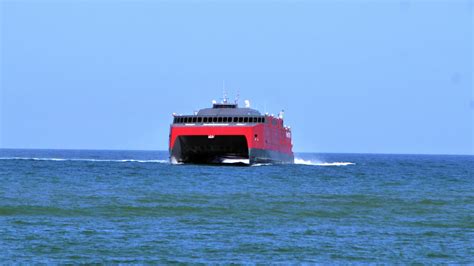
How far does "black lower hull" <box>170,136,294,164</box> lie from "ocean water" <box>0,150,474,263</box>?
2257cm

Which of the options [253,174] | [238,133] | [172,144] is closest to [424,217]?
[253,174]

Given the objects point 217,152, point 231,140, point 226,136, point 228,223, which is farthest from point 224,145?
point 228,223

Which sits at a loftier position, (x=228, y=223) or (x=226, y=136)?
(x=226, y=136)

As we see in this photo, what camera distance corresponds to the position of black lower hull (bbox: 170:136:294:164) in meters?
76.5

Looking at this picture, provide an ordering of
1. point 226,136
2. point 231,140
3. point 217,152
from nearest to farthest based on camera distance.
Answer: point 226,136
point 231,140
point 217,152

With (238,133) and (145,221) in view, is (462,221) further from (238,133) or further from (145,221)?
(238,133)

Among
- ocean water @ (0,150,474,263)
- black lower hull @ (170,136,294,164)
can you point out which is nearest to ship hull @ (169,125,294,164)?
black lower hull @ (170,136,294,164)

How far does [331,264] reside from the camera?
22375 mm

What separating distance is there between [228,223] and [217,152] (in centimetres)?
5073

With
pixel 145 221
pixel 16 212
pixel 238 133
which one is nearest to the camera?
pixel 145 221

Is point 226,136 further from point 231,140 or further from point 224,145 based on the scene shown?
A: point 224,145

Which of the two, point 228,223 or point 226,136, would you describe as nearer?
point 228,223

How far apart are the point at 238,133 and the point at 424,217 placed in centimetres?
3718

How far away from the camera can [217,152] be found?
268 feet
